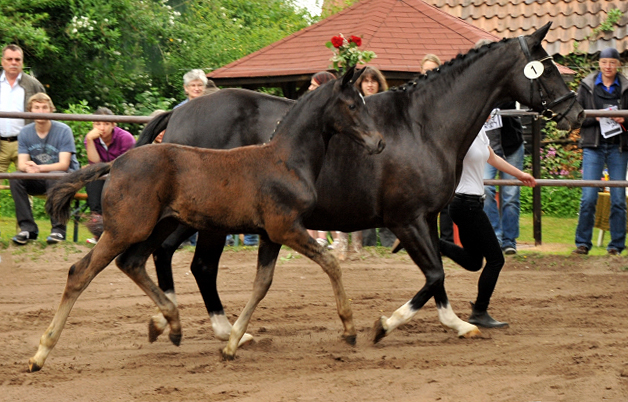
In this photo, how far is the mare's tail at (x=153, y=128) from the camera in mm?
5906

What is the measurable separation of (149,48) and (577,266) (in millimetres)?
9958

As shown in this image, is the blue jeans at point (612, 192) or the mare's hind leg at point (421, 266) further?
the blue jeans at point (612, 192)

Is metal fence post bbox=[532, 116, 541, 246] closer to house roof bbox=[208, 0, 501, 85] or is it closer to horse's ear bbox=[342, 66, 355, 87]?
house roof bbox=[208, 0, 501, 85]

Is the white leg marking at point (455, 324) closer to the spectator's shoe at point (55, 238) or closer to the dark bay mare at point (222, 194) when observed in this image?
the dark bay mare at point (222, 194)

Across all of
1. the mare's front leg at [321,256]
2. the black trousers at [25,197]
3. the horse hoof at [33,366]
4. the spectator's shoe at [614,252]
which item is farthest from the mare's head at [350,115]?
the spectator's shoe at [614,252]

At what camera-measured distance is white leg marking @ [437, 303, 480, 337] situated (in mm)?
5621

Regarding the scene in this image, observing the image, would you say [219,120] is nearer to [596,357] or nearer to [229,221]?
[229,221]

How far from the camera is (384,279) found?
776cm

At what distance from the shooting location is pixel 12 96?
8.95 metres

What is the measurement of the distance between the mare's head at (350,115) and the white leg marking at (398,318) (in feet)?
3.71

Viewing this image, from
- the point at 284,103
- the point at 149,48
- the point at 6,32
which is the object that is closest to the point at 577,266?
the point at 284,103

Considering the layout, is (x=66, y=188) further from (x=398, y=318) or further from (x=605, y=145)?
(x=605, y=145)

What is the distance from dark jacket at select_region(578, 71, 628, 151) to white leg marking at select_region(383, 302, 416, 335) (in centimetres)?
413

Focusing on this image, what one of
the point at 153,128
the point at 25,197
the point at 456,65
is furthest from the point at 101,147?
the point at 456,65
